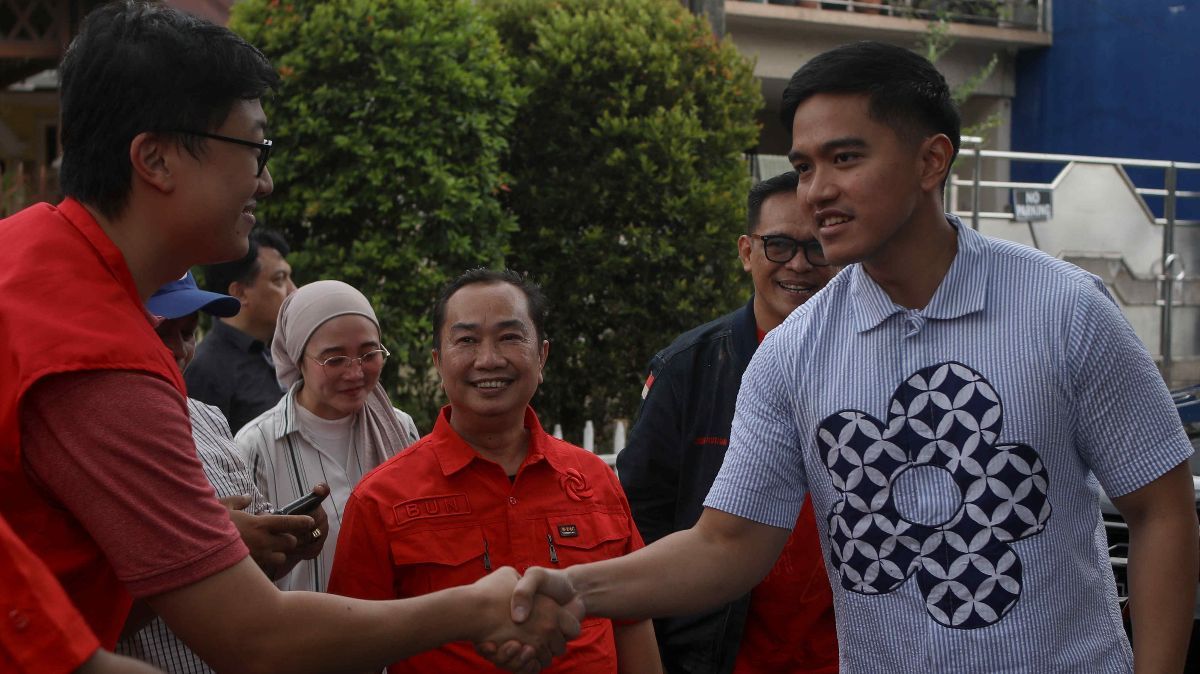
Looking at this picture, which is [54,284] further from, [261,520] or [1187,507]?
[1187,507]

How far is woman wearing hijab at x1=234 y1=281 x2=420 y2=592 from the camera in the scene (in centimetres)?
436

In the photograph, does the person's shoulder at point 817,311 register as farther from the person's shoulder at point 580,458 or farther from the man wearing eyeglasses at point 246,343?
the man wearing eyeglasses at point 246,343

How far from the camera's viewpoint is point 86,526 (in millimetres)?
2188

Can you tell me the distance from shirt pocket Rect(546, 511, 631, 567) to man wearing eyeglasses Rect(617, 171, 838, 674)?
32 cm

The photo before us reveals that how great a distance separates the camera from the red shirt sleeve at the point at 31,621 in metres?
1.75

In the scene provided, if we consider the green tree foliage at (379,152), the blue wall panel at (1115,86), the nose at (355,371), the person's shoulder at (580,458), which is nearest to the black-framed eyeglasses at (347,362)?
the nose at (355,371)

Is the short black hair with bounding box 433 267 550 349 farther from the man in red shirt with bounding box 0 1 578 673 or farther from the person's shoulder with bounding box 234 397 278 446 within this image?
the man in red shirt with bounding box 0 1 578 673

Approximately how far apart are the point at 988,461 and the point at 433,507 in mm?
1551

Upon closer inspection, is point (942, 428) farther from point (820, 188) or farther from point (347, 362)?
point (347, 362)

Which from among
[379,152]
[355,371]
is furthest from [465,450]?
[379,152]

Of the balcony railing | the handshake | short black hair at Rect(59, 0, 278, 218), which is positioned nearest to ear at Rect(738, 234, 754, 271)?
the handshake

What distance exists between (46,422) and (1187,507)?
6.95ft

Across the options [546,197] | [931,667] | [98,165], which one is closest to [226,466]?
[98,165]

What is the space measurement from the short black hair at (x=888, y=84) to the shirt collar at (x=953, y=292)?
0.23 metres
